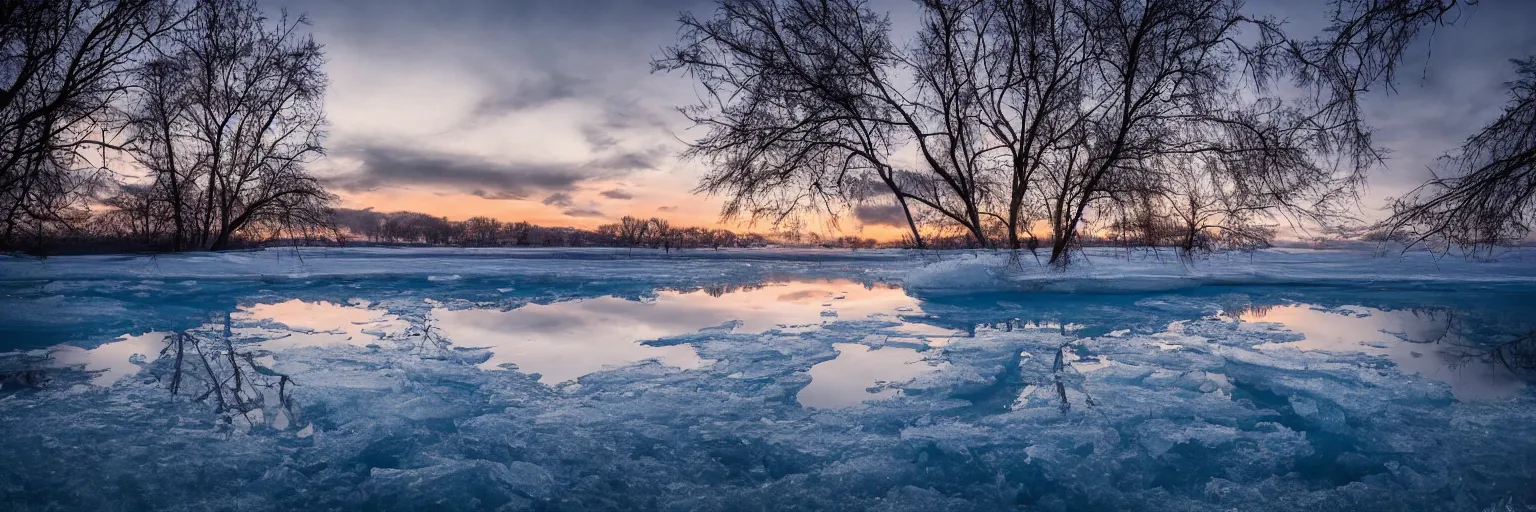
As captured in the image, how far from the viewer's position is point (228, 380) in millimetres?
3996

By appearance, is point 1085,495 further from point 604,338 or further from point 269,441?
point 604,338

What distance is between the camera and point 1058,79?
9258mm

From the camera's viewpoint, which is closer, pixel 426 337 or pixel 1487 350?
pixel 1487 350

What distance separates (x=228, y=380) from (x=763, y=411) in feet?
11.4

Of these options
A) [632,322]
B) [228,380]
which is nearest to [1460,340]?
[632,322]

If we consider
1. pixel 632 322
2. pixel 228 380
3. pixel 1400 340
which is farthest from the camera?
pixel 632 322

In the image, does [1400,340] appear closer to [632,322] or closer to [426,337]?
[632,322]

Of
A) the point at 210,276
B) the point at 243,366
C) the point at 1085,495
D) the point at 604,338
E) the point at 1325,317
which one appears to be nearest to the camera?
the point at 1085,495

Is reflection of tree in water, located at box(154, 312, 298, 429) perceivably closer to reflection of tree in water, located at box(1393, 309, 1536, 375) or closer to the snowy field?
the snowy field

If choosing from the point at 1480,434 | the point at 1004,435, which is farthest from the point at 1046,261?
the point at 1004,435

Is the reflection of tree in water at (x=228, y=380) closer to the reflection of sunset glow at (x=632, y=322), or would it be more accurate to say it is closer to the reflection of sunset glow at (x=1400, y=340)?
the reflection of sunset glow at (x=632, y=322)

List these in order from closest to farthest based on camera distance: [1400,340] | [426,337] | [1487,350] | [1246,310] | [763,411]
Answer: [763,411], [1487,350], [426,337], [1400,340], [1246,310]

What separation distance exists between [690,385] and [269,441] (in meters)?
2.06

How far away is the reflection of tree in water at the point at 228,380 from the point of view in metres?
3.29
